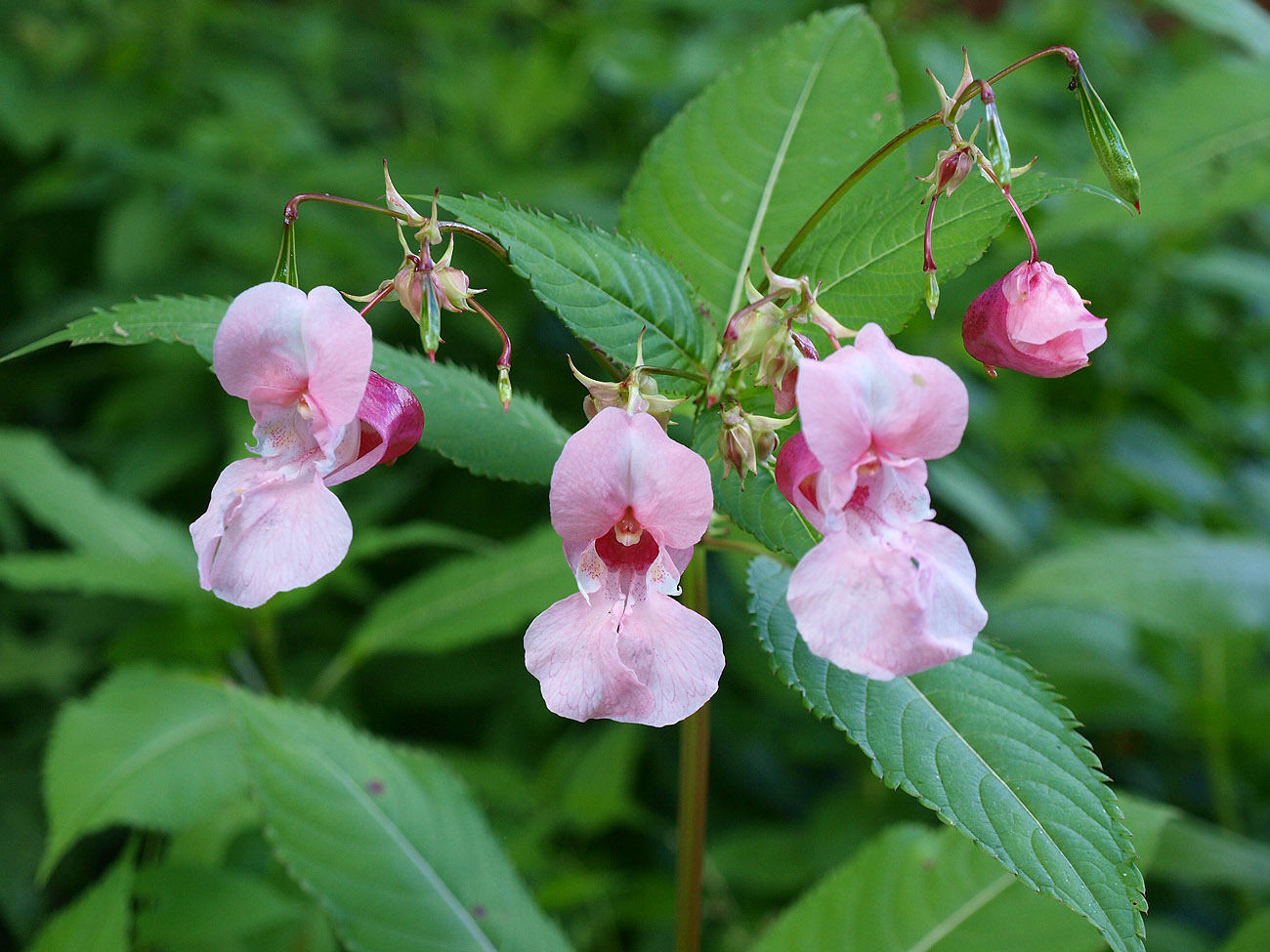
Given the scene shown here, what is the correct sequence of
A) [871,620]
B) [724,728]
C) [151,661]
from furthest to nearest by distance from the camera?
[724,728] → [151,661] → [871,620]

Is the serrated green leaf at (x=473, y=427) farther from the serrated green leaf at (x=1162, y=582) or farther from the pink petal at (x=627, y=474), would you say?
the serrated green leaf at (x=1162, y=582)

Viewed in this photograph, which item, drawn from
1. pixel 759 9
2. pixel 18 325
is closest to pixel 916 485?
pixel 759 9

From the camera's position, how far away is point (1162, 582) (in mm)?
1877

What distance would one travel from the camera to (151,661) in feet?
5.74

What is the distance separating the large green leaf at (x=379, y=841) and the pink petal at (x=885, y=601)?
2.44ft

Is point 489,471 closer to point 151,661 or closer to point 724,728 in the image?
point 151,661

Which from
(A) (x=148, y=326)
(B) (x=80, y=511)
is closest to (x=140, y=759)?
(B) (x=80, y=511)

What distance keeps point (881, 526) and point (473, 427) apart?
0.45 metres

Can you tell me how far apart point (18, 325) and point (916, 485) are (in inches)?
114

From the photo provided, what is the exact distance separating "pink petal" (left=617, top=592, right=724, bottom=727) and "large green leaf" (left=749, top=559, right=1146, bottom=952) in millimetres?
108

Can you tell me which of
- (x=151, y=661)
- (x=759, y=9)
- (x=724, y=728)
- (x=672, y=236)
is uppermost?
(x=672, y=236)

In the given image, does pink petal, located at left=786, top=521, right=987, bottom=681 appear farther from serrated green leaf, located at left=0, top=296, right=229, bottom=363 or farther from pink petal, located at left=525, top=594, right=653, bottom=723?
serrated green leaf, located at left=0, top=296, right=229, bottom=363

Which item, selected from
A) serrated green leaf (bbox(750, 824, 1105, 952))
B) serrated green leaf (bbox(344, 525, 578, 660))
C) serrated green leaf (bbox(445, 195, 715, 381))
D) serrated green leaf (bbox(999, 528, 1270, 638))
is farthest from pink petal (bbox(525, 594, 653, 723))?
serrated green leaf (bbox(999, 528, 1270, 638))

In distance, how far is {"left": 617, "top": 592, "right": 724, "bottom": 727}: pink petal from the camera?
70 centimetres
